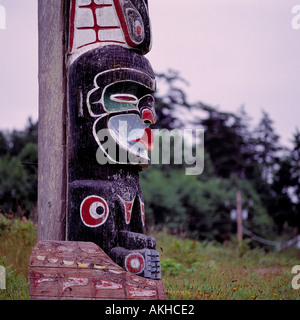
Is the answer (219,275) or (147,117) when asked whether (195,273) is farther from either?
(147,117)

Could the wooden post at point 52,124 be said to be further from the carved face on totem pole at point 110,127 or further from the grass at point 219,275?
the grass at point 219,275

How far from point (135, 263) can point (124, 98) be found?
66.2 inches

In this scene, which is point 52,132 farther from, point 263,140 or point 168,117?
point 263,140

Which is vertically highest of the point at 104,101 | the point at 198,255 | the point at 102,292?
the point at 104,101

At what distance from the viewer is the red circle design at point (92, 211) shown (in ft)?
14.5

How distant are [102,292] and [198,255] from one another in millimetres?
5255

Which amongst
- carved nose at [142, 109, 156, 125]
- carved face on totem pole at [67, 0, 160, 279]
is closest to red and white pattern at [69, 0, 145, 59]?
carved face on totem pole at [67, 0, 160, 279]

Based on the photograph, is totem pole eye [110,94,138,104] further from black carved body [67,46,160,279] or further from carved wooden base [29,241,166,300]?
carved wooden base [29,241,166,300]

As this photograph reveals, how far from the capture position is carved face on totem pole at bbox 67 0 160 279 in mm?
4410

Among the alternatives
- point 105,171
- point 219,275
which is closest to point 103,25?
point 105,171

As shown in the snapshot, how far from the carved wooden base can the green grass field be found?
1.02 meters

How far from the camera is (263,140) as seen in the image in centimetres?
3047

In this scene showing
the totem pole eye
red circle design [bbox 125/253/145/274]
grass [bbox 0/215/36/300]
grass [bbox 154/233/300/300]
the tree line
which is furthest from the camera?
the tree line
